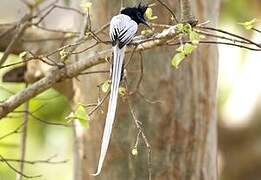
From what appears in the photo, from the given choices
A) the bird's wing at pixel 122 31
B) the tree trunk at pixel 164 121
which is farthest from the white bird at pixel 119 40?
the tree trunk at pixel 164 121

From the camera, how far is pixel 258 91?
9.14ft

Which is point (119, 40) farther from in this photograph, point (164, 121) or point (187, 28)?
point (164, 121)

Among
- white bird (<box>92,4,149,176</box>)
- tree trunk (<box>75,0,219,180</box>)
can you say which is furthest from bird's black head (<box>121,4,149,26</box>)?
tree trunk (<box>75,0,219,180</box>)

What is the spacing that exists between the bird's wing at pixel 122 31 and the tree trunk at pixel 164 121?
500 millimetres

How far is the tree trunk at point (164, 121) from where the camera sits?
1.48 metres

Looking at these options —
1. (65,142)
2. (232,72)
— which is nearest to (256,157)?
(232,72)

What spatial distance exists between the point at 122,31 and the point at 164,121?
60 cm

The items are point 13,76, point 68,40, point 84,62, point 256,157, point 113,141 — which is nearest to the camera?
point 84,62

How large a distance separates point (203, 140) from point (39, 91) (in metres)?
0.42

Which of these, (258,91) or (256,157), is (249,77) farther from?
(256,157)

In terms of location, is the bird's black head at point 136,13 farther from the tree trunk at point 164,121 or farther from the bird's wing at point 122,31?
the tree trunk at point 164,121

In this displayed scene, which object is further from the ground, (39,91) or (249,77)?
(249,77)

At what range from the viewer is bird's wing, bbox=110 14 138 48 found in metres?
0.93

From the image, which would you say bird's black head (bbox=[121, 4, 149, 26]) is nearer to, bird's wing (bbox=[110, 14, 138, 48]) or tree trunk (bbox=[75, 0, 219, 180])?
bird's wing (bbox=[110, 14, 138, 48])
